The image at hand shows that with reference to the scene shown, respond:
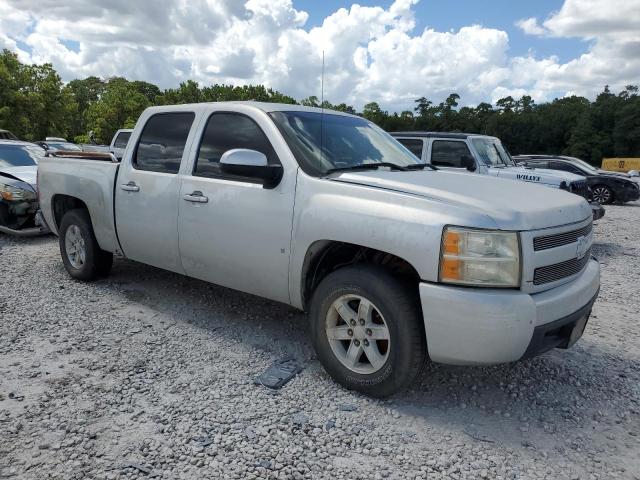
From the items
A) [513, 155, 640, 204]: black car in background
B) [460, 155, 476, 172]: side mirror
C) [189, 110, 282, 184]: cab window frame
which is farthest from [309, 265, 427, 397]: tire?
[513, 155, 640, 204]: black car in background

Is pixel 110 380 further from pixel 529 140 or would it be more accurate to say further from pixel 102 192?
pixel 529 140

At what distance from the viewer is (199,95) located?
49.6 metres

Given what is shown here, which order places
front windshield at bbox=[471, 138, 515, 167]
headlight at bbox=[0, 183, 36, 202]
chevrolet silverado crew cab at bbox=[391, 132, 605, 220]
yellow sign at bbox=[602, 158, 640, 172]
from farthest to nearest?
yellow sign at bbox=[602, 158, 640, 172]
front windshield at bbox=[471, 138, 515, 167]
chevrolet silverado crew cab at bbox=[391, 132, 605, 220]
headlight at bbox=[0, 183, 36, 202]

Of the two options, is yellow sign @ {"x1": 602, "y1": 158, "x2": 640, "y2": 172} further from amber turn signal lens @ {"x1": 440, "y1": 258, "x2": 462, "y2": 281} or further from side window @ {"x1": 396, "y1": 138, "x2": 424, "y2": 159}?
amber turn signal lens @ {"x1": 440, "y1": 258, "x2": 462, "y2": 281}

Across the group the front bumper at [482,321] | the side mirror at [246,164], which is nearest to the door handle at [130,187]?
the side mirror at [246,164]

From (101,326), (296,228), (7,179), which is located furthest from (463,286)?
(7,179)

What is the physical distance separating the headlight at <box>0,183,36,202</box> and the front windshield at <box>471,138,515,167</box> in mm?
7553

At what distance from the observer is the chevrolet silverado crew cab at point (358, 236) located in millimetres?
2793

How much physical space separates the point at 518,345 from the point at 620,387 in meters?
1.33

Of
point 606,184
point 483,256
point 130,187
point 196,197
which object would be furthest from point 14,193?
point 606,184

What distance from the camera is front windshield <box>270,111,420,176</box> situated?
366cm

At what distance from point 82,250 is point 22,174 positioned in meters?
3.85

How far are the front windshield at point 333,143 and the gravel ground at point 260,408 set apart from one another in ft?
4.91

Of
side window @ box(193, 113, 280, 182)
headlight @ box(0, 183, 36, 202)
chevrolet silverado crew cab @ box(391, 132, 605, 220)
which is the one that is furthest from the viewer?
chevrolet silverado crew cab @ box(391, 132, 605, 220)
